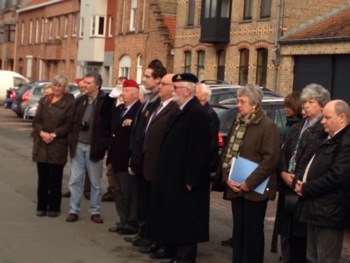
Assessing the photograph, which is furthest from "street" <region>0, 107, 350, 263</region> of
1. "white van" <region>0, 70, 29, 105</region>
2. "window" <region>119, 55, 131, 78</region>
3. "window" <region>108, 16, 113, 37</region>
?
"window" <region>108, 16, 113, 37</region>

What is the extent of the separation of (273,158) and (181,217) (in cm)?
129

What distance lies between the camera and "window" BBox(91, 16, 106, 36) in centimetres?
5125

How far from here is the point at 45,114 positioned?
11.8m

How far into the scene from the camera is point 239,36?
34781 millimetres

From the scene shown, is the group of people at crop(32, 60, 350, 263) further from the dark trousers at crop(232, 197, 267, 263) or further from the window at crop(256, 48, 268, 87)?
the window at crop(256, 48, 268, 87)

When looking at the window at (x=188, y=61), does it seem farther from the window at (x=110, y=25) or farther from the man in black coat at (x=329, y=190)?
the man in black coat at (x=329, y=190)

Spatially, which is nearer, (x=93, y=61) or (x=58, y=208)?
(x=58, y=208)

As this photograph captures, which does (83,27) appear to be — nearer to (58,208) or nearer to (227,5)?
(227,5)

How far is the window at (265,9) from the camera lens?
107ft

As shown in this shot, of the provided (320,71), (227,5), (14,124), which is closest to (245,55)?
(227,5)

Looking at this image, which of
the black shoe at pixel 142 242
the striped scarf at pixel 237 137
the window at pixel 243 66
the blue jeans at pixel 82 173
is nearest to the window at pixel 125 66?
the window at pixel 243 66

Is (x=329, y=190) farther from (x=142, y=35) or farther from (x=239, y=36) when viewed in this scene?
(x=142, y=35)

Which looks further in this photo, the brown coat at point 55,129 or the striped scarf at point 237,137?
the brown coat at point 55,129

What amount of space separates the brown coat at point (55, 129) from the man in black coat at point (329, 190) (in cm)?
490
